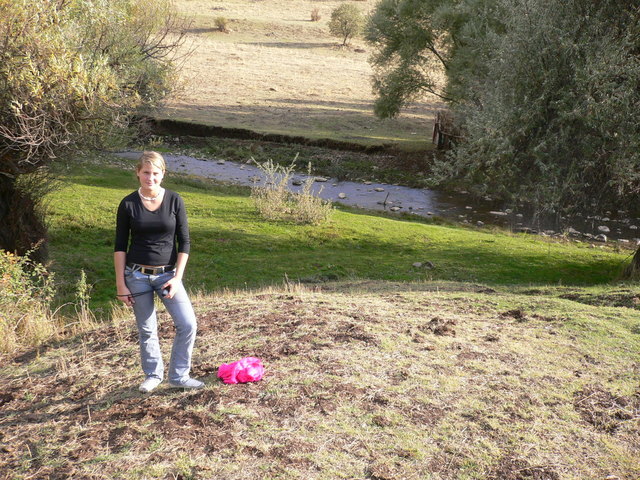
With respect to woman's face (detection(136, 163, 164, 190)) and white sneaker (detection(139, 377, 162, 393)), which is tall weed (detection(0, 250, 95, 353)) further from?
woman's face (detection(136, 163, 164, 190))

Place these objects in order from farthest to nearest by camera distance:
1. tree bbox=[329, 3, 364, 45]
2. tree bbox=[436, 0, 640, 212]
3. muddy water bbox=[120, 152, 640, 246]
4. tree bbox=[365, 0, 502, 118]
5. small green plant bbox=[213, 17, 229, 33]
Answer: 1. tree bbox=[329, 3, 364, 45]
2. small green plant bbox=[213, 17, 229, 33]
3. tree bbox=[365, 0, 502, 118]
4. muddy water bbox=[120, 152, 640, 246]
5. tree bbox=[436, 0, 640, 212]

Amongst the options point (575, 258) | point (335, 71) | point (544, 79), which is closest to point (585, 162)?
point (544, 79)

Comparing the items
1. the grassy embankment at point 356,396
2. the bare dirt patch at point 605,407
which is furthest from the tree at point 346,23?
the bare dirt patch at point 605,407

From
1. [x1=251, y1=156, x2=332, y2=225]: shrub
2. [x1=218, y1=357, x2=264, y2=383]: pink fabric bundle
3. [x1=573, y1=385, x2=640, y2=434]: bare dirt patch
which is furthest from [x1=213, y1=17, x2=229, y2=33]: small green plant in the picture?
[x1=573, y1=385, x2=640, y2=434]: bare dirt patch

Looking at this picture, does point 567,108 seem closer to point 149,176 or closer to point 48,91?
point 48,91

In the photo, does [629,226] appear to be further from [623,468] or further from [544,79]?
[623,468]

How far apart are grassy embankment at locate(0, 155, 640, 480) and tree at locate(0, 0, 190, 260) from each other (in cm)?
420

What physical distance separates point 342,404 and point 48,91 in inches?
337

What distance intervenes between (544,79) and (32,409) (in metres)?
13.9

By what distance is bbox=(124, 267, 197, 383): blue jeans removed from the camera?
6.11 meters

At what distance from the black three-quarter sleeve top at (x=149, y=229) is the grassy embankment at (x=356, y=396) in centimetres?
149

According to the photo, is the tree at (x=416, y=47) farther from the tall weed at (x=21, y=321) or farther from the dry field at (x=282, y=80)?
the tall weed at (x=21, y=321)

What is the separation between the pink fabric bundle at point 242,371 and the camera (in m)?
6.58

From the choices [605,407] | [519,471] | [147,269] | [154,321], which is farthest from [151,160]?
[605,407]
